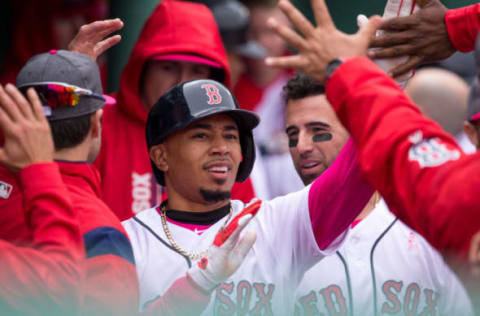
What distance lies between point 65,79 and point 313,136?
1.39m

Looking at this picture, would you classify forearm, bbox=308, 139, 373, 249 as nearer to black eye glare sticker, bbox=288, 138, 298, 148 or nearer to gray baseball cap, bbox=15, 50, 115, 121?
black eye glare sticker, bbox=288, 138, 298, 148

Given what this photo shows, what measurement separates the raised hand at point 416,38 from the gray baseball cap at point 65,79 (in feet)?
3.02

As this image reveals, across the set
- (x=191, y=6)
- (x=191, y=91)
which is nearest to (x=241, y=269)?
(x=191, y=91)

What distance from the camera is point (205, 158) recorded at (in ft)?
10.4

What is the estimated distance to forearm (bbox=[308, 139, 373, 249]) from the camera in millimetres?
2869

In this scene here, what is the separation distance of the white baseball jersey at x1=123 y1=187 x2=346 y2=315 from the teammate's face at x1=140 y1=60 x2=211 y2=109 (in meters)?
1.31

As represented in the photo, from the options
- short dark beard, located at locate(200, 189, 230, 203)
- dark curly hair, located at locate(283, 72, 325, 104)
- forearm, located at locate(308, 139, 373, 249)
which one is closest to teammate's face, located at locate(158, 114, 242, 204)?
short dark beard, located at locate(200, 189, 230, 203)

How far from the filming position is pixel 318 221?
9.89 feet

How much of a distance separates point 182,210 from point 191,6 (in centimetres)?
195

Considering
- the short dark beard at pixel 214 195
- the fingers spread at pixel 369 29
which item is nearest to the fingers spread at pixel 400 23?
the fingers spread at pixel 369 29

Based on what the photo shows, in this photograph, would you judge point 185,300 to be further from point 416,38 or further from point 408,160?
point 416,38

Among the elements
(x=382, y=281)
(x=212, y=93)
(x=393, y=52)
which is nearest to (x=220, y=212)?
(x=212, y=93)

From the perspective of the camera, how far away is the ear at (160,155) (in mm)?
3303

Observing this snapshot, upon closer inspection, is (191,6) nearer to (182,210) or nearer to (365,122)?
(182,210)
